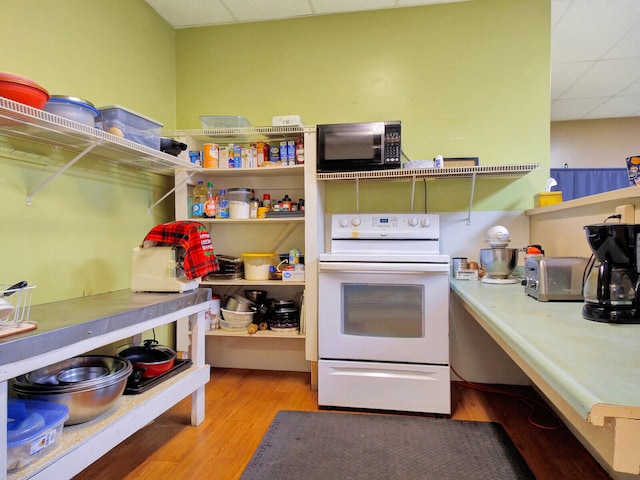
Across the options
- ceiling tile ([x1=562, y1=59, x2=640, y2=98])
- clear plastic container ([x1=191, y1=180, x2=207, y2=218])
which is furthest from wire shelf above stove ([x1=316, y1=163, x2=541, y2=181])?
ceiling tile ([x1=562, y1=59, x2=640, y2=98])

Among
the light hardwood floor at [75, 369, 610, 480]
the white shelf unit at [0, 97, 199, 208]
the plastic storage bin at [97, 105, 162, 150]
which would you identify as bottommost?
the light hardwood floor at [75, 369, 610, 480]

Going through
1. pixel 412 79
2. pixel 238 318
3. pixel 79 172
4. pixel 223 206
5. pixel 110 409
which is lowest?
pixel 110 409

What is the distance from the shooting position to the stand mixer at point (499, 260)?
189 centimetres

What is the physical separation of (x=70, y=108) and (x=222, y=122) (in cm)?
109

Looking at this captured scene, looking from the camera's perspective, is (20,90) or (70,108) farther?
(70,108)

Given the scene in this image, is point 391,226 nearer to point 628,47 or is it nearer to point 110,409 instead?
point 110,409

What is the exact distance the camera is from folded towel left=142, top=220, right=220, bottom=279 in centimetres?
173

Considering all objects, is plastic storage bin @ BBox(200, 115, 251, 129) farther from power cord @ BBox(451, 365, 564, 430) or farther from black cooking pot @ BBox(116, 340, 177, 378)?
power cord @ BBox(451, 365, 564, 430)

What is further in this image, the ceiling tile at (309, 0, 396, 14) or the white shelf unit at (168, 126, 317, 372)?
the ceiling tile at (309, 0, 396, 14)

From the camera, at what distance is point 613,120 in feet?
14.4

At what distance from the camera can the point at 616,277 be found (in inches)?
43.1

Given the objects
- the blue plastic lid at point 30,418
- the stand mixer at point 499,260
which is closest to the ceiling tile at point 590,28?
the stand mixer at point 499,260

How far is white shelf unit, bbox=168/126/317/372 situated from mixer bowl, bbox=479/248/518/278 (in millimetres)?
1014

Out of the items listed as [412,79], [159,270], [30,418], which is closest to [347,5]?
[412,79]
